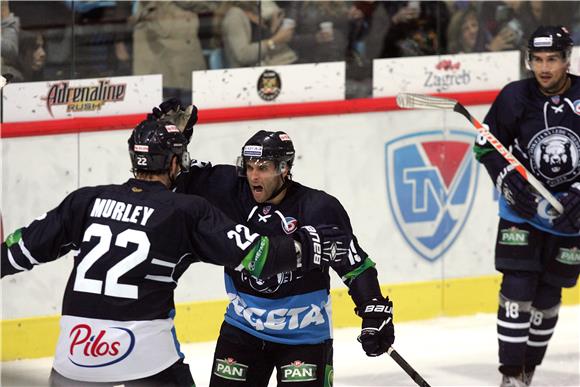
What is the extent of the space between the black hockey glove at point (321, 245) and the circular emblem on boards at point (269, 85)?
8.91 ft

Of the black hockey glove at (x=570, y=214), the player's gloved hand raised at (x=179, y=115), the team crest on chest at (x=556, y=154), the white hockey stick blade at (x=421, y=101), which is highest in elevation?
the white hockey stick blade at (x=421, y=101)

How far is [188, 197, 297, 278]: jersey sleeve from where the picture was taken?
381cm

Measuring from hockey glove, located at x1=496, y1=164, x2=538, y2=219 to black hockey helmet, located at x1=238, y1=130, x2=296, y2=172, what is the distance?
148 centimetres

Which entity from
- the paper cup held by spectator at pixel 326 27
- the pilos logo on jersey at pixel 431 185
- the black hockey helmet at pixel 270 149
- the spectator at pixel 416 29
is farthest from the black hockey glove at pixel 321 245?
the spectator at pixel 416 29

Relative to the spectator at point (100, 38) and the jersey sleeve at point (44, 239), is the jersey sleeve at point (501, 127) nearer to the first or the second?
the spectator at point (100, 38)

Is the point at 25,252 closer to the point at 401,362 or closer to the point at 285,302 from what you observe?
the point at 285,302

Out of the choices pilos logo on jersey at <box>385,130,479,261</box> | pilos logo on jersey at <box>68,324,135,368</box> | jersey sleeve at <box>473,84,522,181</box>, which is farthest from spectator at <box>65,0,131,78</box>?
pilos logo on jersey at <box>68,324,135,368</box>

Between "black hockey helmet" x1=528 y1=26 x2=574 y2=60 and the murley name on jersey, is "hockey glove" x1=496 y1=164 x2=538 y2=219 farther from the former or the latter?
the murley name on jersey

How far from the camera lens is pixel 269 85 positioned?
6840 mm

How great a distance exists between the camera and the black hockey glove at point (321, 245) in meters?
4.00

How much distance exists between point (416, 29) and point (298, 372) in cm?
349

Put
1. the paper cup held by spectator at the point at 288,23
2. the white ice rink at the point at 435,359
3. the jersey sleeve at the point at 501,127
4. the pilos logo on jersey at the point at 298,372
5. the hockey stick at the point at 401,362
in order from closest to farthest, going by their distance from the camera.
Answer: the pilos logo on jersey at the point at 298,372 → the hockey stick at the point at 401,362 → the jersey sleeve at the point at 501,127 → the white ice rink at the point at 435,359 → the paper cup held by spectator at the point at 288,23

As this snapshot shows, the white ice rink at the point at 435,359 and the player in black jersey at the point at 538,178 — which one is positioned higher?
the player in black jersey at the point at 538,178

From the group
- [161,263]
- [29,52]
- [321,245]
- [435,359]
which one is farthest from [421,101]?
[161,263]
